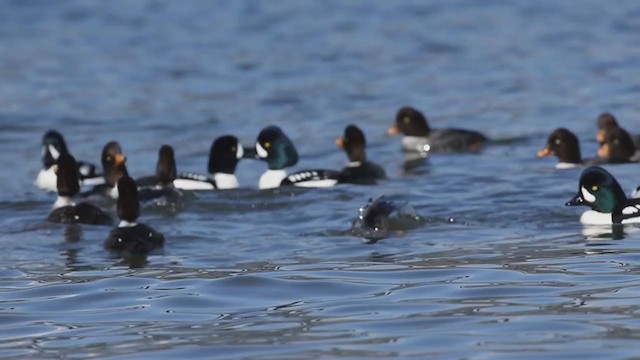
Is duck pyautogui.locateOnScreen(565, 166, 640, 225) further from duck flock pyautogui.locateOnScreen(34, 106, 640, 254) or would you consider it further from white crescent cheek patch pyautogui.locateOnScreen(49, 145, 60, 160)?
white crescent cheek patch pyautogui.locateOnScreen(49, 145, 60, 160)

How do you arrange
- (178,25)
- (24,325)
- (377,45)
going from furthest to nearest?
1. (178,25)
2. (377,45)
3. (24,325)

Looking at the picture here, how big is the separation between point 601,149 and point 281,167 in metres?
3.70

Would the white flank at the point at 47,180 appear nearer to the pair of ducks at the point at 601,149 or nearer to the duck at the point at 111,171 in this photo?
the duck at the point at 111,171

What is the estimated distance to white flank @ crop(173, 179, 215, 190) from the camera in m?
18.5

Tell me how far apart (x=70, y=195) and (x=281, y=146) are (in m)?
3.90

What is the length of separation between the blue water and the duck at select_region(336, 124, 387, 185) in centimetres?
29

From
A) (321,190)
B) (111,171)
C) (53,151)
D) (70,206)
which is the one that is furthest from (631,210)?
(53,151)

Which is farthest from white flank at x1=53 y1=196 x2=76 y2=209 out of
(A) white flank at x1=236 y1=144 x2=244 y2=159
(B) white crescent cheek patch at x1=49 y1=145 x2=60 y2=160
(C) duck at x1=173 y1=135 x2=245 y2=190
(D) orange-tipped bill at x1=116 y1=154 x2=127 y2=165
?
(B) white crescent cheek patch at x1=49 y1=145 x2=60 y2=160

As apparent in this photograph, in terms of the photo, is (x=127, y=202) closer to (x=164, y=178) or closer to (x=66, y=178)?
(x=66, y=178)

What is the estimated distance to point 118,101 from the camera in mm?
27016

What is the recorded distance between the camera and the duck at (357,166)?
18.9 m

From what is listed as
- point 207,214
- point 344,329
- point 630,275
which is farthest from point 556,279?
point 207,214

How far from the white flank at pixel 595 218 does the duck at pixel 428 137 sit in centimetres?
625

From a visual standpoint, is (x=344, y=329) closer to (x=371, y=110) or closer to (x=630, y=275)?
(x=630, y=275)
